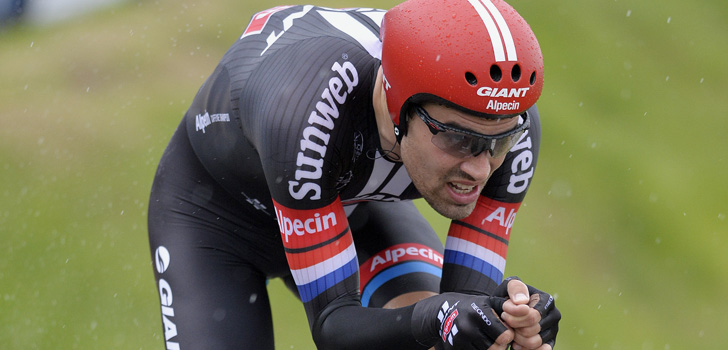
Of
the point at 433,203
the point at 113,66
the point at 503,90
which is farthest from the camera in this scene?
the point at 113,66

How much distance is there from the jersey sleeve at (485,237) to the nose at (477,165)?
0.51 m

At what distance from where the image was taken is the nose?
10.2 ft

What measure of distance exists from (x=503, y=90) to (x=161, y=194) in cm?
210

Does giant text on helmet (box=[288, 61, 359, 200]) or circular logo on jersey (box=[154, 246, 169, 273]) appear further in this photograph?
circular logo on jersey (box=[154, 246, 169, 273])

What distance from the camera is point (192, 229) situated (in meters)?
4.18

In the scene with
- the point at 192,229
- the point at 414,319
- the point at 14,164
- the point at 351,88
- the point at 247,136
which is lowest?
the point at 14,164

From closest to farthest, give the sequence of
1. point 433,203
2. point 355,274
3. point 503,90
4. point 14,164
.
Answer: point 503,90, point 433,203, point 355,274, point 14,164

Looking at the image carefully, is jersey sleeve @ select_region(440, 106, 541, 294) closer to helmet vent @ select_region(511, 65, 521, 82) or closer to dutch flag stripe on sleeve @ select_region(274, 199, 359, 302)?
dutch flag stripe on sleeve @ select_region(274, 199, 359, 302)

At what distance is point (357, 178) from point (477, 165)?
2.16 feet

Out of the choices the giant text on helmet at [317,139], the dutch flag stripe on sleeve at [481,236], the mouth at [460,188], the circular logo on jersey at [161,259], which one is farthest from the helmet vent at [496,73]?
the circular logo on jersey at [161,259]

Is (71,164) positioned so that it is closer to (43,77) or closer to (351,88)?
(43,77)

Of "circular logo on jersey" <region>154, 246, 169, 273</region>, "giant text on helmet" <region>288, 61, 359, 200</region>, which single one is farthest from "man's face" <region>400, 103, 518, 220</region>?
"circular logo on jersey" <region>154, 246, 169, 273</region>

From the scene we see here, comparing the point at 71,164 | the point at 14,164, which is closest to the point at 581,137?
the point at 71,164

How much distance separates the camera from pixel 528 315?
2.74m
